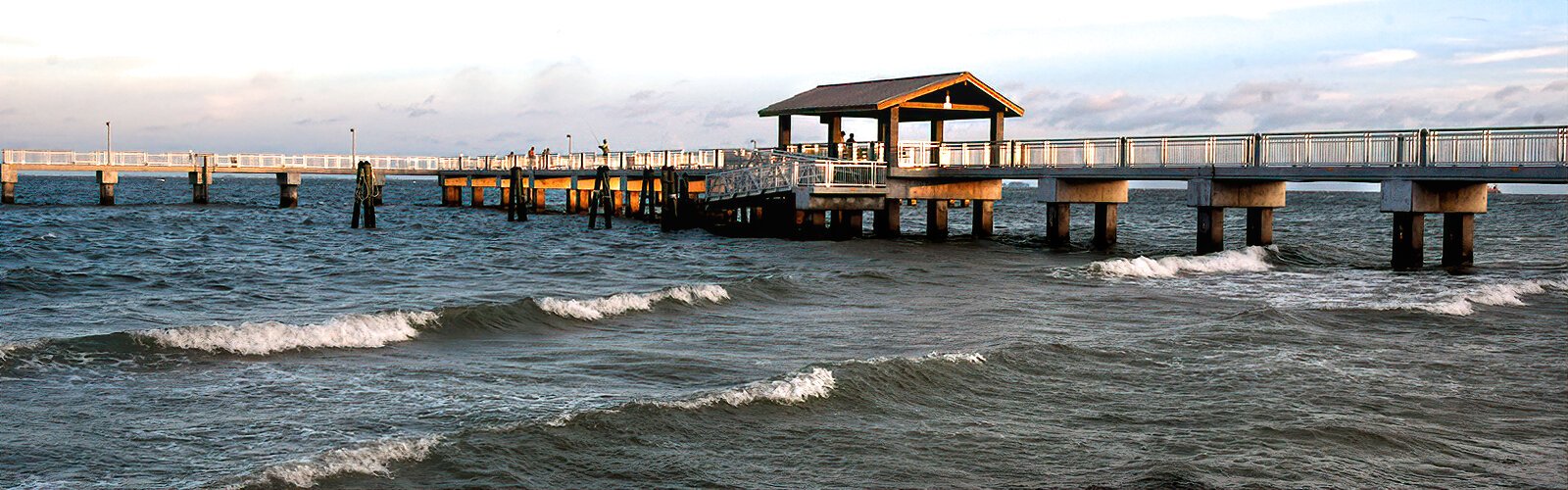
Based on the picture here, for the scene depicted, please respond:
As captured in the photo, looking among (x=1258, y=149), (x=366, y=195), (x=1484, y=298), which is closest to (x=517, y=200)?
(x=366, y=195)

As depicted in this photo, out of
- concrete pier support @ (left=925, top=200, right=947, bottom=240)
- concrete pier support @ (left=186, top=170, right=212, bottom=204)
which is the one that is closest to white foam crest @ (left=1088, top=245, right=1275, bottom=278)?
concrete pier support @ (left=925, top=200, right=947, bottom=240)

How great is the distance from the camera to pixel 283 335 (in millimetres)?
17125

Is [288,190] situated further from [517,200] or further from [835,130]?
[835,130]

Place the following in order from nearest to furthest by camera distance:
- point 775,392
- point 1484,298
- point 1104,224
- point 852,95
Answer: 1. point 775,392
2. point 1484,298
3. point 1104,224
4. point 852,95

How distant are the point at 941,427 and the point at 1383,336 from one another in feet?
29.7

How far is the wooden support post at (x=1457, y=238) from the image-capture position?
99.6 feet

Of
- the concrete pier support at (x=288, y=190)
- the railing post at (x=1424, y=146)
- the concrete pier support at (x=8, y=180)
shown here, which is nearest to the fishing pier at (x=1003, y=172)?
the railing post at (x=1424, y=146)

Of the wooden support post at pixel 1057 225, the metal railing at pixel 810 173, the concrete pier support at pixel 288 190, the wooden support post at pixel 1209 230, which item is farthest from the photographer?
the concrete pier support at pixel 288 190

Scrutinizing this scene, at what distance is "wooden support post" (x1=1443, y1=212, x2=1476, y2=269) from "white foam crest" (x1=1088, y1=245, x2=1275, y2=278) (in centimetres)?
383

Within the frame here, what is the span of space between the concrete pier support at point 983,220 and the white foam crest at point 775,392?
31.8 m

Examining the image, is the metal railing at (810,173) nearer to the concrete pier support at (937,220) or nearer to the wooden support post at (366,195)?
the concrete pier support at (937,220)

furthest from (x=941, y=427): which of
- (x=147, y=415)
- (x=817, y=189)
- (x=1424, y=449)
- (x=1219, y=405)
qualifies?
(x=817, y=189)

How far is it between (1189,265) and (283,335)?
70.1 feet

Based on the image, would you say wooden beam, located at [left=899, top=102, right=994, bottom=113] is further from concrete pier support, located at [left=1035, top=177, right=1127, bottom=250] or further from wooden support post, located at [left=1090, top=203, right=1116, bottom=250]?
wooden support post, located at [left=1090, top=203, right=1116, bottom=250]
